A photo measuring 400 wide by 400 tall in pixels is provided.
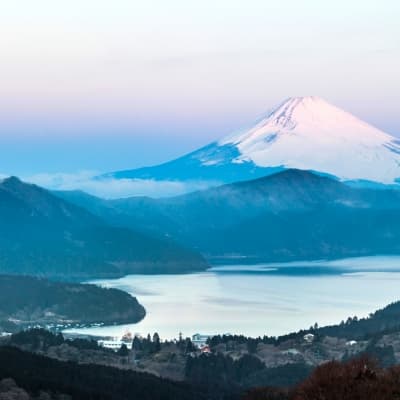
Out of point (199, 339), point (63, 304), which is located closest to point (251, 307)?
point (63, 304)

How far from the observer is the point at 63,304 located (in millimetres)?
167500

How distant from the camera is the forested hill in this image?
515 feet

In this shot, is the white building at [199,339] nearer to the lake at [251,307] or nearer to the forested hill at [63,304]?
the lake at [251,307]

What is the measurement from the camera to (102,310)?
162750 millimetres

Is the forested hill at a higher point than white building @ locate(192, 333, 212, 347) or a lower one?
higher

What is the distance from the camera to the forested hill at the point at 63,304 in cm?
15700

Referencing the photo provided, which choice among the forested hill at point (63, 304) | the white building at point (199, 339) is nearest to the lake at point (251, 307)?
the white building at point (199, 339)

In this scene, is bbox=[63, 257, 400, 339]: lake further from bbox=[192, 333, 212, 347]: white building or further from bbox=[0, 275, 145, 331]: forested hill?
bbox=[0, 275, 145, 331]: forested hill

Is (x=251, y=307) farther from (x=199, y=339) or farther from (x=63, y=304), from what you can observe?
(x=199, y=339)

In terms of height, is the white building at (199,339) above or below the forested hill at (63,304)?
below

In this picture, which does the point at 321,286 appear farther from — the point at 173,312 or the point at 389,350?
the point at 389,350

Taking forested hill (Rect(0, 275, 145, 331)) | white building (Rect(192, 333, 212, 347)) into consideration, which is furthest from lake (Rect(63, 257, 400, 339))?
forested hill (Rect(0, 275, 145, 331))

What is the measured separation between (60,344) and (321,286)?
108294 millimetres

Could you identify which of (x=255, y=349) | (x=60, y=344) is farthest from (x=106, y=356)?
(x=255, y=349)
